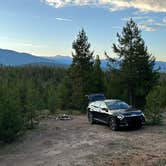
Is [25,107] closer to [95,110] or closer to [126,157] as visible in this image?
[95,110]

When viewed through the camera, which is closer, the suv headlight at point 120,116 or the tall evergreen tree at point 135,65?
the suv headlight at point 120,116

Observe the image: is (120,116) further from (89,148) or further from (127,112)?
(89,148)

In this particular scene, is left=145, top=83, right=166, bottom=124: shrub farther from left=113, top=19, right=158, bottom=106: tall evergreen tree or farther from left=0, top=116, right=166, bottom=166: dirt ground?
left=113, top=19, right=158, bottom=106: tall evergreen tree

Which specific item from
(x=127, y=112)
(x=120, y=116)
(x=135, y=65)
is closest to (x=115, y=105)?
(x=127, y=112)

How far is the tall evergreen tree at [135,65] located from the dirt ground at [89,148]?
1328 cm

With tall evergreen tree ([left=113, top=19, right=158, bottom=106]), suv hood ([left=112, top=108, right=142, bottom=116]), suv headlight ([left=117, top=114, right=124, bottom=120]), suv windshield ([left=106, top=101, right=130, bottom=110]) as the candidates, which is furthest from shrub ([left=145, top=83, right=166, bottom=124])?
tall evergreen tree ([left=113, top=19, right=158, bottom=106])

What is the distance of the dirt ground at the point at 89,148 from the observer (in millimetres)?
11852

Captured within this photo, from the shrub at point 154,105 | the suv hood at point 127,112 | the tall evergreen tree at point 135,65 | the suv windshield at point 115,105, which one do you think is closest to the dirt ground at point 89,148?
the suv hood at point 127,112

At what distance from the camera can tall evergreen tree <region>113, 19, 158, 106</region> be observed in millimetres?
32406

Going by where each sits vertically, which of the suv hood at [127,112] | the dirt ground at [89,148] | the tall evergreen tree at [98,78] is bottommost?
the dirt ground at [89,148]

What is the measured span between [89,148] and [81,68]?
64.9 feet

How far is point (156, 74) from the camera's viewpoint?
108 feet

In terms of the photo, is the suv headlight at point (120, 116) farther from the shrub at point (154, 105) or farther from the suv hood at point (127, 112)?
the shrub at point (154, 105)

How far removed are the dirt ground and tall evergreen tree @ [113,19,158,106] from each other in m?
13.3
